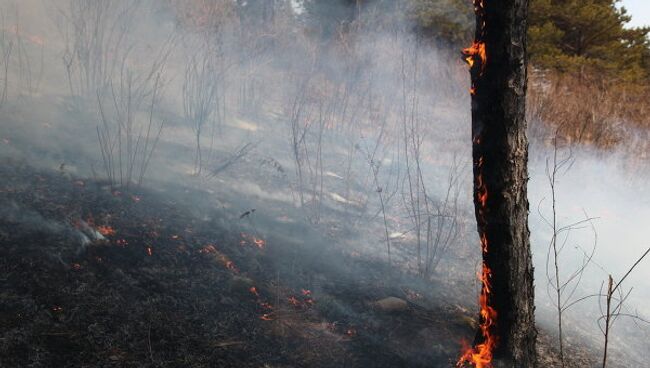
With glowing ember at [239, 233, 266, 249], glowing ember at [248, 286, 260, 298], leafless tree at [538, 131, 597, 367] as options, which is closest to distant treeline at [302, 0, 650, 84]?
leafless tree at [538, 131, 597, 367]

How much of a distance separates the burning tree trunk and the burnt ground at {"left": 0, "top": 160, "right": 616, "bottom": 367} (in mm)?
543

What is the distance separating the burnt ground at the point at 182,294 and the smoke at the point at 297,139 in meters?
0.30

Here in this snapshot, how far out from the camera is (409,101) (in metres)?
8.45

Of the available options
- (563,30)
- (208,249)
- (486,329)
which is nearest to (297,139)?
(208,249)

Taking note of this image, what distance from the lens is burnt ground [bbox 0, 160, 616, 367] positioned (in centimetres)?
198

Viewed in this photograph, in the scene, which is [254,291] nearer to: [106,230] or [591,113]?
[106,230]

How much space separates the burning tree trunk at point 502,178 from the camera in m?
1.76

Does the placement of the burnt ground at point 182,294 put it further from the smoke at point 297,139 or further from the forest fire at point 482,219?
the forest fire at point 482,219

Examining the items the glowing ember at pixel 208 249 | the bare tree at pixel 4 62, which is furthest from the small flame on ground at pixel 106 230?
the bare tree at pixel 4 62

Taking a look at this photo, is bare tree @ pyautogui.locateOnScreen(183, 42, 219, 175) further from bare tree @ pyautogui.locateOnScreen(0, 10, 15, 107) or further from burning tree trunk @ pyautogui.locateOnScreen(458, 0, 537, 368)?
burning tree trunk @ pyautogui.locateOnScreen(458, 0, 537, 368)

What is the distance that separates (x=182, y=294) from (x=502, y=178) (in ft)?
5.78

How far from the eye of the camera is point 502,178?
6.06 ft

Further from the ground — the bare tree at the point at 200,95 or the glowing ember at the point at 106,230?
the bare tree at the point at 200,95

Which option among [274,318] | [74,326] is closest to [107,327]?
[74,326]
